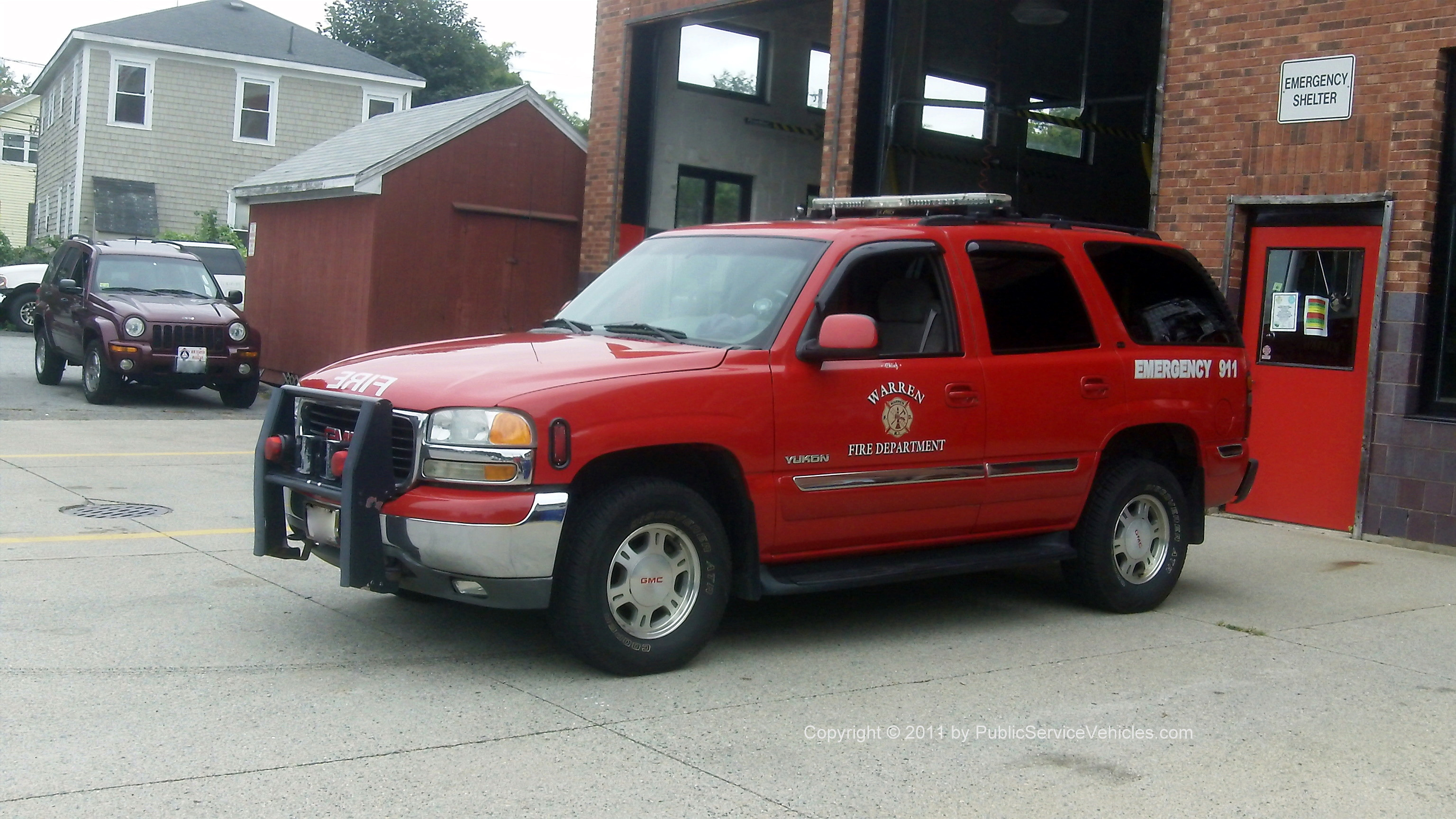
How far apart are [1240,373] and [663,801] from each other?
4977 millimetres

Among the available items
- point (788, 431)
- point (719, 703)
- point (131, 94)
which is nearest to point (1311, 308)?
point (788, 431)

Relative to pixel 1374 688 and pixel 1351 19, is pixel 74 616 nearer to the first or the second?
pixel 1374 688

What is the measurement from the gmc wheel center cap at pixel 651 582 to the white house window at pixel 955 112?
1309 cm

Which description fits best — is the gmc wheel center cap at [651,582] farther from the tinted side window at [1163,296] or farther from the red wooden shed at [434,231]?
the red wooden shed at [434,231]

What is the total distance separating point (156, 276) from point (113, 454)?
18.9 feet

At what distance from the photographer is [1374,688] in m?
6.11

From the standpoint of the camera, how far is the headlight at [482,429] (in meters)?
5.23

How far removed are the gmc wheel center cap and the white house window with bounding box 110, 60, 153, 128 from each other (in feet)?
110

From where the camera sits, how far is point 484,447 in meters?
5.24

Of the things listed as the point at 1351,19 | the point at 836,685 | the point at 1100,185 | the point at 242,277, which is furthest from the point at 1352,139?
the point at 242,277

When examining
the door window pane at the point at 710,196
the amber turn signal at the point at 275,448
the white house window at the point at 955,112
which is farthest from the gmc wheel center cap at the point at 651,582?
the white house window at the point at 955,112

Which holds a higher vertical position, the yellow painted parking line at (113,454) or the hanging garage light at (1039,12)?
the hanging garage light at (1039,12)

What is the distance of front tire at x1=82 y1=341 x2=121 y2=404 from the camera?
50.6ft

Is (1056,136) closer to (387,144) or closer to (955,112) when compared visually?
(955,112)
